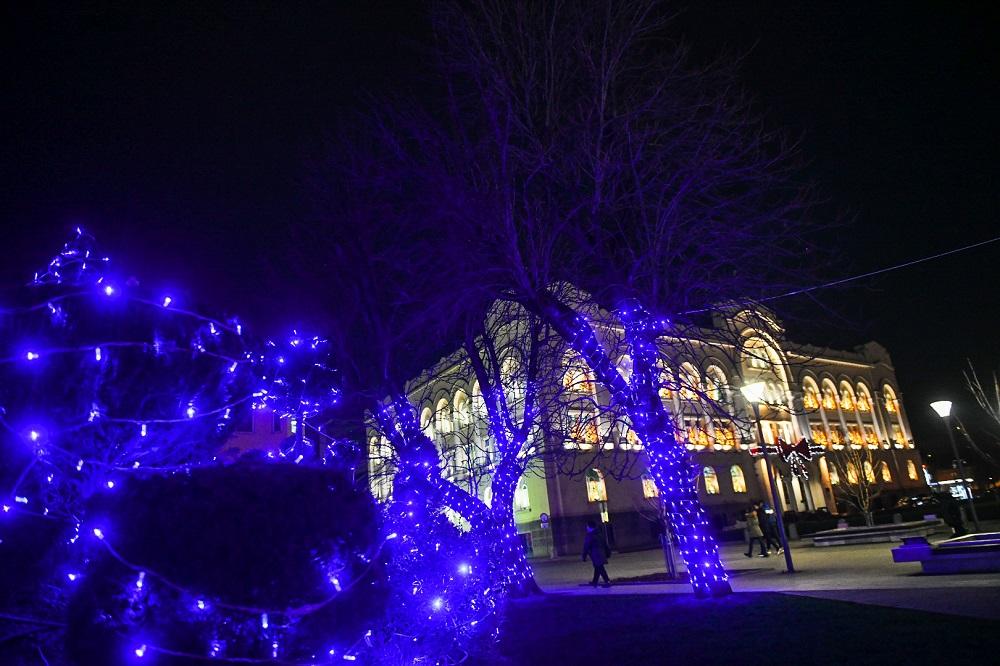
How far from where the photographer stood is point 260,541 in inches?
175

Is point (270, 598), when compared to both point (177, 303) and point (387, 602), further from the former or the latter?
point (177, 303)

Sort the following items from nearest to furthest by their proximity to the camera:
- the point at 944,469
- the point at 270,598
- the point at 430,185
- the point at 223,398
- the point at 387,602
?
the point at 270,598 → the point at 387,602 → the point at 223,398 → the point at 430,185 → the point at 944,469

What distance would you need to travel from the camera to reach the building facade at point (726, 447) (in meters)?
21.0

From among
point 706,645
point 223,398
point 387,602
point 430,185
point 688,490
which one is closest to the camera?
point 387,602

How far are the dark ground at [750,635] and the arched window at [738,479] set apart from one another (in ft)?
120

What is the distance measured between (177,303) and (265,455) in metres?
1.52

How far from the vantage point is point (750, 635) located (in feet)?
25.3

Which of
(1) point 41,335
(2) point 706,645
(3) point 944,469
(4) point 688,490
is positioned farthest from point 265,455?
(3) point 944,469

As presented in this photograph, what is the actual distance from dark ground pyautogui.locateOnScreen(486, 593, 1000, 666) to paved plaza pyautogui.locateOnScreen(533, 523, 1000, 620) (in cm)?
80

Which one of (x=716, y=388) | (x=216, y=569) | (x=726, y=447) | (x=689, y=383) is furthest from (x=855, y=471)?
(x=216, y=569)

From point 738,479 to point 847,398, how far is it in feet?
59.2

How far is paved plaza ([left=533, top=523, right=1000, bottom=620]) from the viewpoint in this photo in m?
8.99

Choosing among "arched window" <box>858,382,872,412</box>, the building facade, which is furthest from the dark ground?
"arched window" <box>858,382,872,412</box>

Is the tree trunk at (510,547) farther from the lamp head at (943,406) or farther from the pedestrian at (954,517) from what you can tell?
the lamp head at (943,406)
